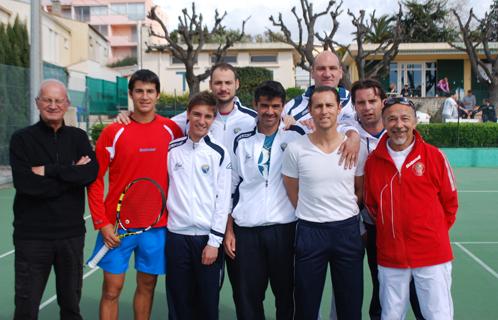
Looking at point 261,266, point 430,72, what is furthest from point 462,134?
point 430,72

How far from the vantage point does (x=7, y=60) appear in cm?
1488

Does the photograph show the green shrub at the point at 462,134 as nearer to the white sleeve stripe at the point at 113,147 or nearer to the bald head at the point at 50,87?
the white sleeve stripe at the point at 113,147

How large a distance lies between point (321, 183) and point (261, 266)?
74cm

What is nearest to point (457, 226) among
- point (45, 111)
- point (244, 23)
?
point (45, 111)

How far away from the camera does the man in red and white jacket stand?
3.38 metres

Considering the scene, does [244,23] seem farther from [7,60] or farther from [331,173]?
[331,173]

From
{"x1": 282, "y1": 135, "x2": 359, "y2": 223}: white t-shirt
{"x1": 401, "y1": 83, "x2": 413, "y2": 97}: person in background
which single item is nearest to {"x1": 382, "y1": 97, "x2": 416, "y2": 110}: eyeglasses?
{"x1": 282, "y1": 135, "x2": 359, "y2": 223}: white t-shirt

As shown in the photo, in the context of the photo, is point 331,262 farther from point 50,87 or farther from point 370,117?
point 50,87

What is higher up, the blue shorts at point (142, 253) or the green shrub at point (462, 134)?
the green shrub at point (462, 134)

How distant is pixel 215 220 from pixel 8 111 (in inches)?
443

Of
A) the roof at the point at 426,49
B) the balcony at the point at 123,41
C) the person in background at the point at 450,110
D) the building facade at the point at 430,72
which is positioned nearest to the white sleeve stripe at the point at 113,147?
the person in background at the point at 450,110

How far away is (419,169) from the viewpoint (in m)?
3.41

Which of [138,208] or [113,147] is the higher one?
[113,147]

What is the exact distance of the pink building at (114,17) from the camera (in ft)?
228
